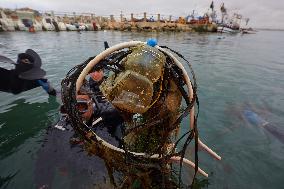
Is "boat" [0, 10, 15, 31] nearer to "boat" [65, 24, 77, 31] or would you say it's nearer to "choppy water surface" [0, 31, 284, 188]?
"boat" [65, 24, 77, 31]

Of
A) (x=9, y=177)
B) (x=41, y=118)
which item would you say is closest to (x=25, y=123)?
(x=41, y=118)

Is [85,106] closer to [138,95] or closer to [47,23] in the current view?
[138,95]

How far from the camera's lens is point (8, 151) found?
7191mm

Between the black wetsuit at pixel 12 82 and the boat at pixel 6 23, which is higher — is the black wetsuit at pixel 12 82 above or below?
above

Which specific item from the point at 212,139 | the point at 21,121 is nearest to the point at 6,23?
the point at 21,121

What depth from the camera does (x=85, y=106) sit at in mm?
5770

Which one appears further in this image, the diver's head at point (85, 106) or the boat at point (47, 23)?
the boat at point (47, 23)

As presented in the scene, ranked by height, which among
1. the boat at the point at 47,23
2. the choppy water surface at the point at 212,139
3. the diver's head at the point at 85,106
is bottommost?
the boat at the point at 47,23

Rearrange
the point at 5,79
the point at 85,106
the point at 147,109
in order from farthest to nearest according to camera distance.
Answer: the point at 5,79
the point at 85,106
the point at 147,109

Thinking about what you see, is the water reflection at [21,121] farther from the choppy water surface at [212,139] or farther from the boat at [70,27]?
the boat at [70,27]

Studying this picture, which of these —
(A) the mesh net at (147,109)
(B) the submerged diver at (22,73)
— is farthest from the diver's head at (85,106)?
(B) the submerged diver at (22,73)

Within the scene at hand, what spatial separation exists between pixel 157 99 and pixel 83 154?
3.63 metres

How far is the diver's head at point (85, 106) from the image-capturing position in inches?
222

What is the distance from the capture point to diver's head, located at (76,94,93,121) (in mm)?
5641
